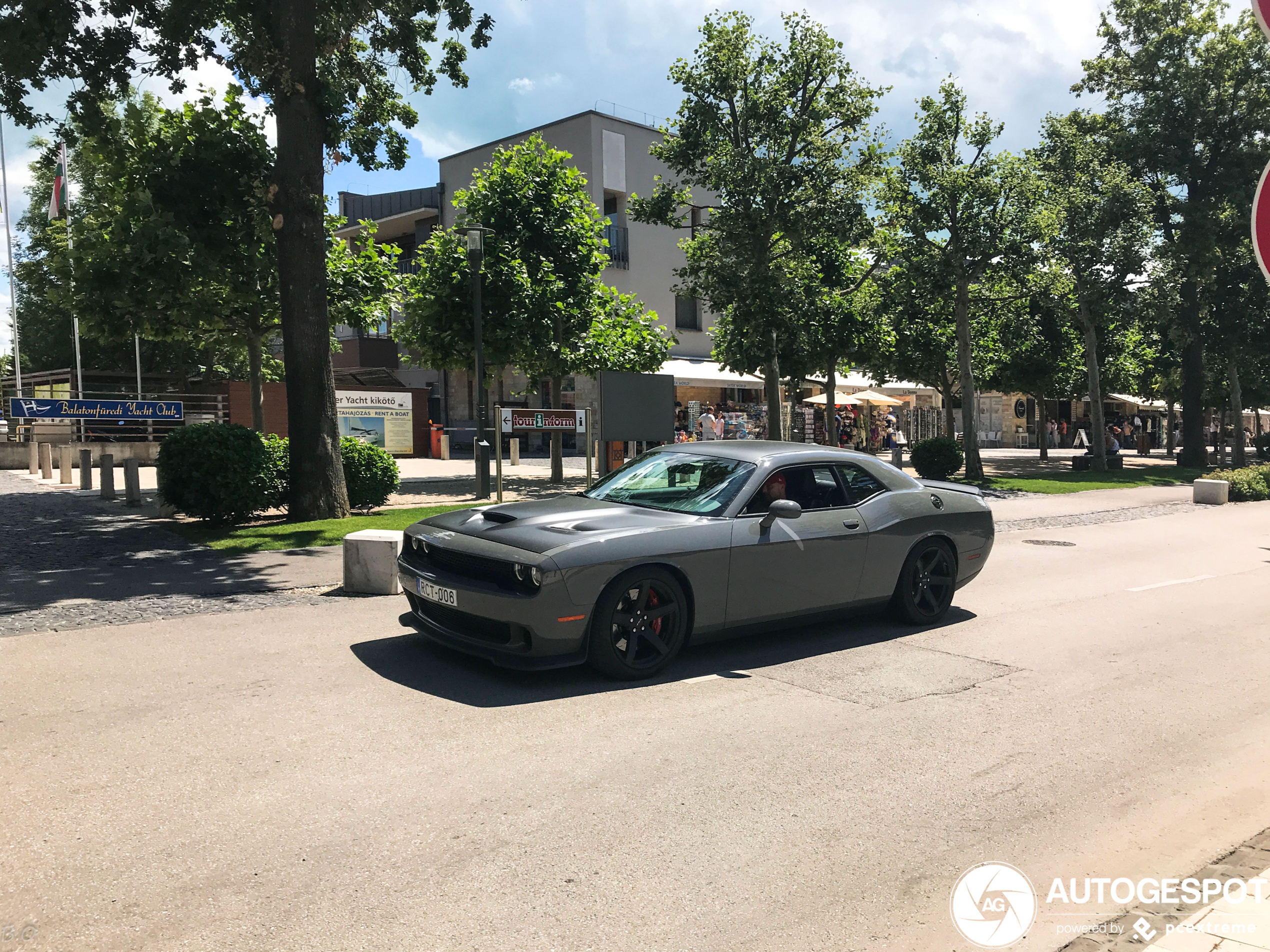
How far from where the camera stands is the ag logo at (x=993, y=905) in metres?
3.18

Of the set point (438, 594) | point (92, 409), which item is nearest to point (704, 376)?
point (92, 409)

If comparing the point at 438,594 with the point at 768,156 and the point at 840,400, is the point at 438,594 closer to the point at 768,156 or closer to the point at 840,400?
the point at 768,156

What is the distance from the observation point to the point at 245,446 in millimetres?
13141

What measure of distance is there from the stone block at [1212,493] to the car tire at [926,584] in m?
15.2

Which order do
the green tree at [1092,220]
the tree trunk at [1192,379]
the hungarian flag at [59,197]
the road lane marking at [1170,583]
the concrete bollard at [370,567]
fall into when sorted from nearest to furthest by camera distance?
the concrete bollard at [370,567], the road lane marking at [1170,583], the hungarian flag at [59,197], the green tree at [1092,220], the tree trunk at [1192,379]

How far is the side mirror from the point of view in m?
6.29

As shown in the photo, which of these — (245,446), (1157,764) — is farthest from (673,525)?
(245,446)

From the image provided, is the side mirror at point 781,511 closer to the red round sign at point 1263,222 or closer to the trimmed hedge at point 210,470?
the red round sign at point 1263,222

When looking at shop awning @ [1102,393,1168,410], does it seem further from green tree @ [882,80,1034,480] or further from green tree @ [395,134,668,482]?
green tree @ [395,134,668,482]

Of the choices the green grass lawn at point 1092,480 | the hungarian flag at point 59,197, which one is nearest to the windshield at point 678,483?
the green grass lawn at point 1092,480

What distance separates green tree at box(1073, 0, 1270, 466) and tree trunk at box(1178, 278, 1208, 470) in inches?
2.6

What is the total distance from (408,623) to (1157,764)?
4555 mm

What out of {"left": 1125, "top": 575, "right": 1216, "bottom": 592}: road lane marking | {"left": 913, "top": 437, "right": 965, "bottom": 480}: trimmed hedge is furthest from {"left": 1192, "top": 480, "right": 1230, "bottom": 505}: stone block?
{"left": 1125, "top": 575, "right": 1216, "bottom": 592}: road lane marking

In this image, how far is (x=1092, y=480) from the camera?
86.7 ft
